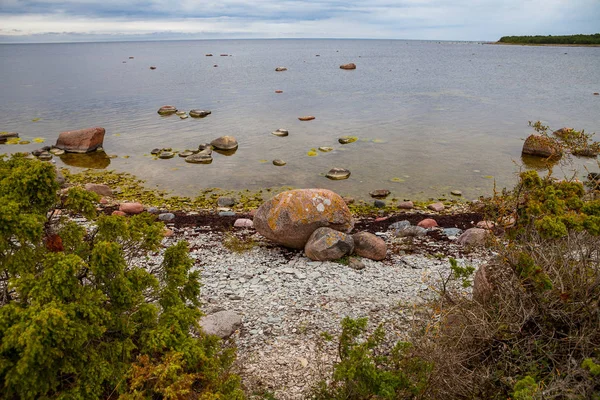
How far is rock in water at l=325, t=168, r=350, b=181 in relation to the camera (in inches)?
846

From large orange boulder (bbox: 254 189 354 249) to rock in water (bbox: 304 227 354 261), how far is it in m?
0.42

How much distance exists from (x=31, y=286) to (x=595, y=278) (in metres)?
7.05

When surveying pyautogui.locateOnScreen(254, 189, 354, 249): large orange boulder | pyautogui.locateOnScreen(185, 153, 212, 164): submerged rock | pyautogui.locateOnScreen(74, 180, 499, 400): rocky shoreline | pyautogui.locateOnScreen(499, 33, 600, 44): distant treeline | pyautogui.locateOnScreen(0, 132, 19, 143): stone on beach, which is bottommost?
pyautogui.locateOnScreen(0, 132, 19, 143): stone on beach

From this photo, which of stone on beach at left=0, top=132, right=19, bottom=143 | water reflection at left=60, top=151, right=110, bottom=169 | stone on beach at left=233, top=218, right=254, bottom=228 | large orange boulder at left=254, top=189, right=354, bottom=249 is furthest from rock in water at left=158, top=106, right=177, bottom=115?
large orange boulder at left=254, top=189, right=354, bottom=249

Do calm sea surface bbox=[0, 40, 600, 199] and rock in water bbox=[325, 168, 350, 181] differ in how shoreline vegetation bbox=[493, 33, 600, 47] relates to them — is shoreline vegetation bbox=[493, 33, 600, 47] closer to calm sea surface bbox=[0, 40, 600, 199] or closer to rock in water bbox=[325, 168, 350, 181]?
calm sea surface bbox=[0, 40, 600, 199]

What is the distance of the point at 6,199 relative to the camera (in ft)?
15.1

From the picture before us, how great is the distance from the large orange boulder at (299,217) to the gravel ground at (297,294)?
0.60 meters


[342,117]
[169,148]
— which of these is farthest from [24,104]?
[342,117]

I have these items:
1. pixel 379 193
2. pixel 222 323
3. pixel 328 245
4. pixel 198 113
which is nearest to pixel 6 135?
pixel 198 113

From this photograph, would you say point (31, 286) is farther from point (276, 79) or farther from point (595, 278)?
point (276, 79)

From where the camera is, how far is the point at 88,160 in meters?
25.7

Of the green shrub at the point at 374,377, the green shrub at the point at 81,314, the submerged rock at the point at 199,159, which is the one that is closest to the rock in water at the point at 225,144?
the submerged rock at the point at 199,159

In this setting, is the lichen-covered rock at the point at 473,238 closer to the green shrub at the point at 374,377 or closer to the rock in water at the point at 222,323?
the green shrub at the point at 374,377

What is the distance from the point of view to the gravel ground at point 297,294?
7586 millimetres
